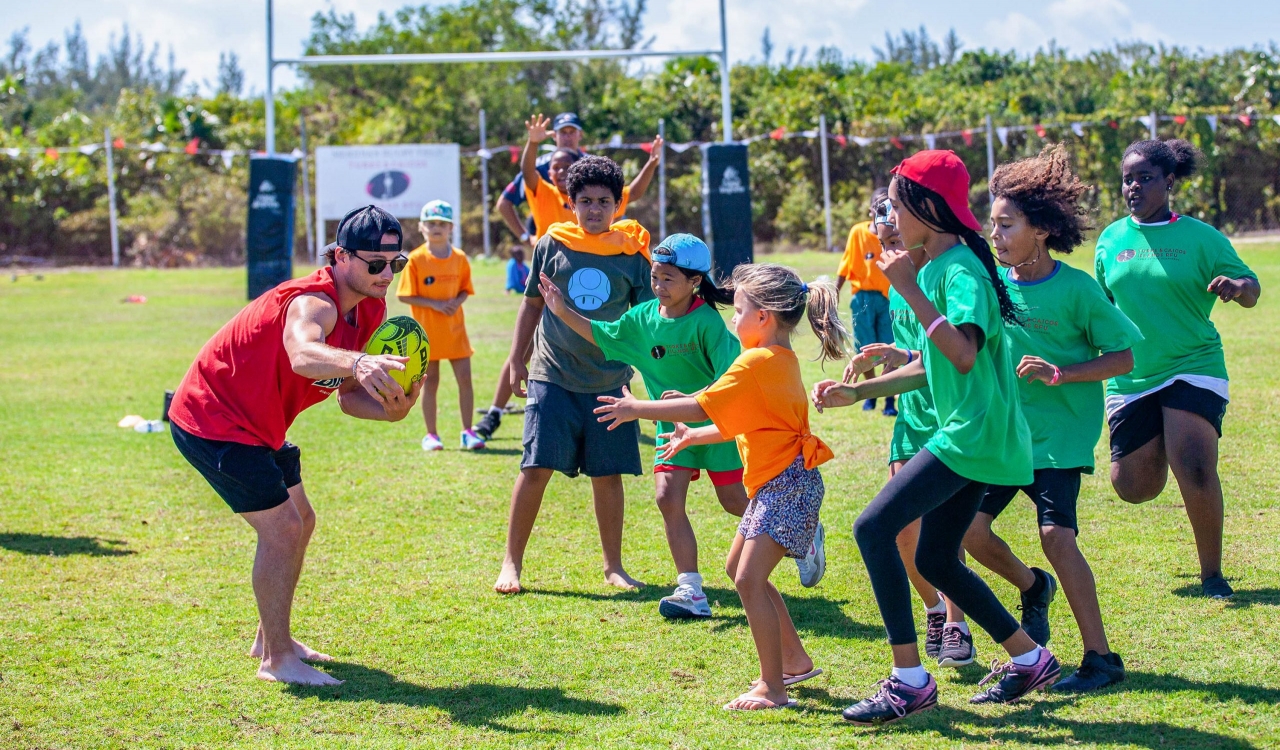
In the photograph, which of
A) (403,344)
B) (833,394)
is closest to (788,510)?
(833,394)

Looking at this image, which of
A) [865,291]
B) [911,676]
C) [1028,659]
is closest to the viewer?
[911,676]

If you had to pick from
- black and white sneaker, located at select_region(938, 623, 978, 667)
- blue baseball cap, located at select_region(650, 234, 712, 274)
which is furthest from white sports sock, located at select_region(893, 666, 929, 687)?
blue baseball cap, located at select_region(650, 234, 712, 274)

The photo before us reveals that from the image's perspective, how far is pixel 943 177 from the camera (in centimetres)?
402

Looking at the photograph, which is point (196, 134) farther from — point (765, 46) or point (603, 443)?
point (765, 46)

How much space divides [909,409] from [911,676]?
1128 mm

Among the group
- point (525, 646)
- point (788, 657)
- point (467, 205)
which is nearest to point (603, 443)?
point (525, 646)

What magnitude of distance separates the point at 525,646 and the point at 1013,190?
2.66 m

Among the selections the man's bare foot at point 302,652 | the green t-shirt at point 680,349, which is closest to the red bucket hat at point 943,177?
the green t-shirt at point 680,349

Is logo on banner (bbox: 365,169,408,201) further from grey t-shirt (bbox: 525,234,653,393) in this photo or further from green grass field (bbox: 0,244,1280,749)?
grey t-shirt (bbox: 525,234,653,393)

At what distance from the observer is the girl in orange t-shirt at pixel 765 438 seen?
14.2ft

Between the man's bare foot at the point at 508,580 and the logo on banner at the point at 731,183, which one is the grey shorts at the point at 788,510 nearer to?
the man's bare foot at the point at 508,580

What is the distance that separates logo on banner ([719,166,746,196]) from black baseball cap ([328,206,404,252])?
46.8 feet

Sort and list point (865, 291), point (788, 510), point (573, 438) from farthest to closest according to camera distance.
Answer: point (865, 291)
point (573, 438)
point (788, 510)

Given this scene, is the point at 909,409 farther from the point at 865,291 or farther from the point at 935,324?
the point at 865,291
